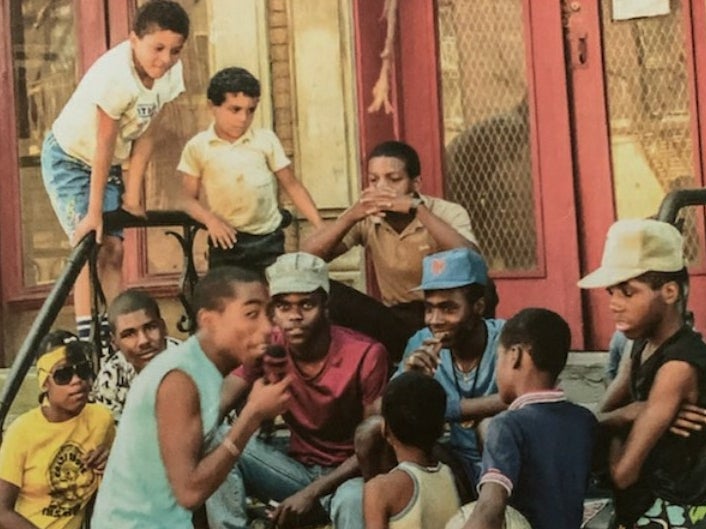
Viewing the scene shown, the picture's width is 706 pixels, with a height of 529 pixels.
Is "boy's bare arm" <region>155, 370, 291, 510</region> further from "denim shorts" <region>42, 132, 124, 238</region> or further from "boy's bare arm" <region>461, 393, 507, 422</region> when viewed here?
"denim shorts" <region>42, 132, 124, 238</region>

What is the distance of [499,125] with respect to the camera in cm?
786

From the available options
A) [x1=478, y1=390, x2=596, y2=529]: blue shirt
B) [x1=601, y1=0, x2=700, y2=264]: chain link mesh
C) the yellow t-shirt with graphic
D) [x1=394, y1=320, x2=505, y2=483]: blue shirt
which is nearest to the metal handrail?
the yellow t-shirt with graphic

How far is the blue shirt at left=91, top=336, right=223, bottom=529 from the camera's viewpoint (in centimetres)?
488

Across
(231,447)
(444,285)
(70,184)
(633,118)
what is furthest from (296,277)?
(633,118)

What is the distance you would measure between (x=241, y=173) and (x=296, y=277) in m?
1.49

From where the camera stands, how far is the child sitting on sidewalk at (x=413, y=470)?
515 cm

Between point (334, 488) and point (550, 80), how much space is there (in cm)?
272

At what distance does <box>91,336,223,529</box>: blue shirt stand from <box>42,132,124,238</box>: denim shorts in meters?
2.56

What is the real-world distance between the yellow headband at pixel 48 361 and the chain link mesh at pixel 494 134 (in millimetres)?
2368

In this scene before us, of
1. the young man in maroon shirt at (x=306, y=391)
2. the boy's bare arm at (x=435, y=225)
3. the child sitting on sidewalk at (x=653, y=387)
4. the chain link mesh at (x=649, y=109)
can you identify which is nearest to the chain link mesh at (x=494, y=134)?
the chain link mesh at (x=649, y=109)

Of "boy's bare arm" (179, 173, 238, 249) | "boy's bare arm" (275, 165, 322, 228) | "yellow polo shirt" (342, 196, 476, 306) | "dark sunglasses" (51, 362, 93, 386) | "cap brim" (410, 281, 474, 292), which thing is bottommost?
"dark sunglasses" (51, 362, 93, 386)

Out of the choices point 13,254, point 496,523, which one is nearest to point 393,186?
point 496,523

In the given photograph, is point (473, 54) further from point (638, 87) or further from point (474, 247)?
point (474, 247)

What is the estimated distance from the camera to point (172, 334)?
27.8 ft
